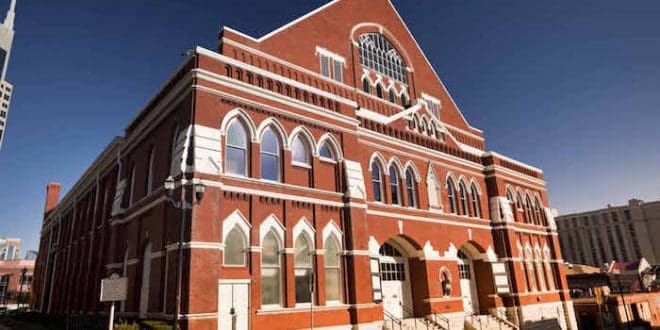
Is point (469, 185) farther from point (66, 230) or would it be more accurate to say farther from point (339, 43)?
point (66, 230)

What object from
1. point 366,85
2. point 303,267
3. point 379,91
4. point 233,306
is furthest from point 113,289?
point 379,91

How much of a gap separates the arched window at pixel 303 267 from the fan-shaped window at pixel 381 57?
1373cm

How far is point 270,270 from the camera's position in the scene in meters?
16.0

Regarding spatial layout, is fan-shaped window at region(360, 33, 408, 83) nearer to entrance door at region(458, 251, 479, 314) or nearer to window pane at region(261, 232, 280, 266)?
entrance door at region(458, 251, 479, 314)

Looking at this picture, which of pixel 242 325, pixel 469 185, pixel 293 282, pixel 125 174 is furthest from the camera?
pixel 469 185

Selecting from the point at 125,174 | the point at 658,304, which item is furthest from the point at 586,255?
the point at 125,174

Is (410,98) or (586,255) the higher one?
(410,98)

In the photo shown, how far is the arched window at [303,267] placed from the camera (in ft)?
54.1

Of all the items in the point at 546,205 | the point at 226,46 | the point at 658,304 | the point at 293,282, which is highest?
the point at 226,46

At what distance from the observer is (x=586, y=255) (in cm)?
10850

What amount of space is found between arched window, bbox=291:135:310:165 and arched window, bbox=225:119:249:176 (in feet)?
7.44

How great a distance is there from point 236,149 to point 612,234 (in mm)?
116798

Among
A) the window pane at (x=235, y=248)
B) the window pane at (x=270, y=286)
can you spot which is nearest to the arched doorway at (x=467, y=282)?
the window pane at (x=270, y=286)

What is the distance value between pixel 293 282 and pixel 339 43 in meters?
14.9
